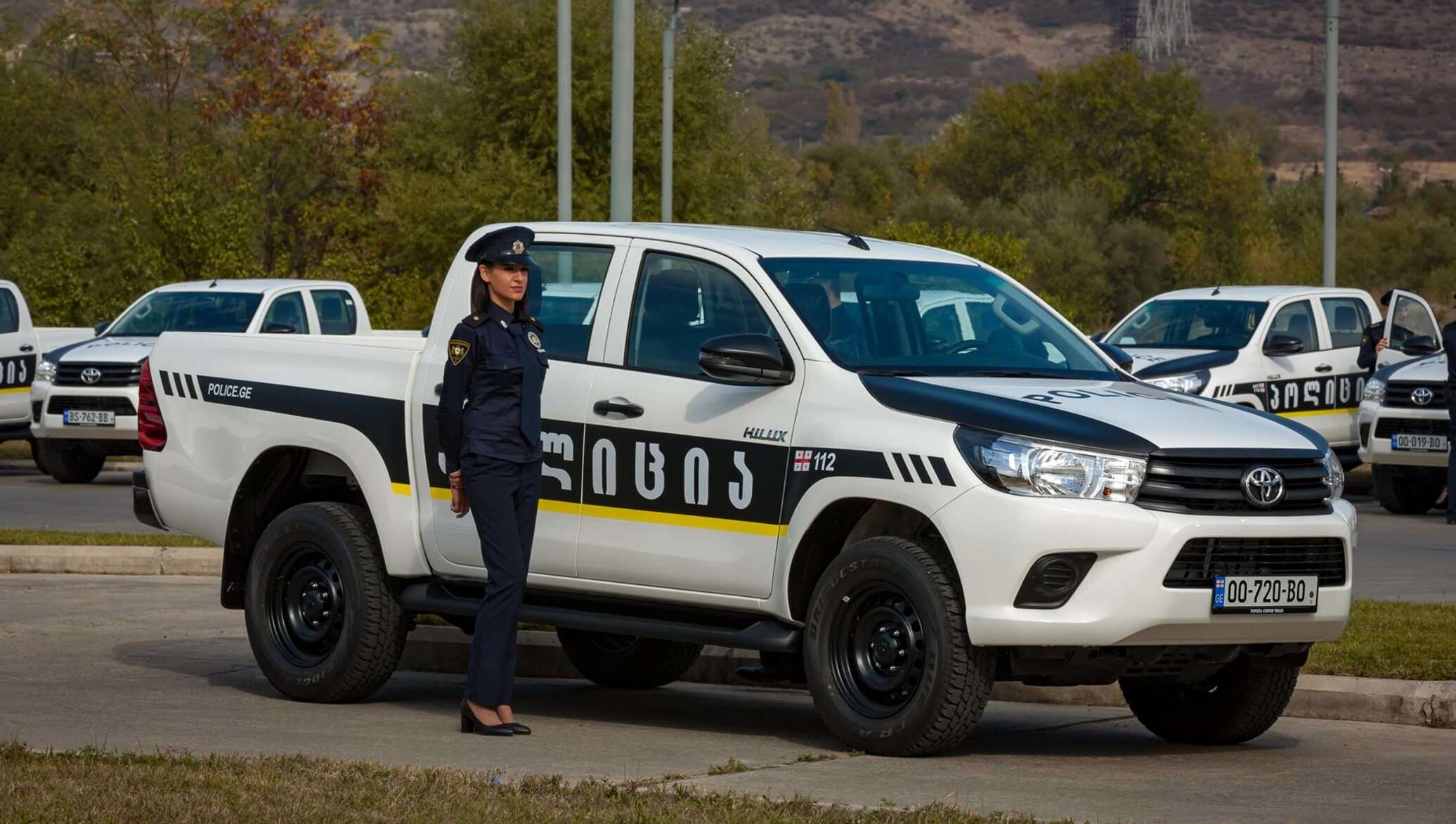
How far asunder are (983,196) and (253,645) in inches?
3652

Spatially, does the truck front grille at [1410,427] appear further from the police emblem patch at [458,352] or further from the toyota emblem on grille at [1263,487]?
the police emblem patch at [458,352]

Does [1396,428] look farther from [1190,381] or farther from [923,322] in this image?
[923,322]

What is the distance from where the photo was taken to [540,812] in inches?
269

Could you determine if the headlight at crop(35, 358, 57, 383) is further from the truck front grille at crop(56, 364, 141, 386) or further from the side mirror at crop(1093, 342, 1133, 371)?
the side mirror at crop(1093, 342, 1133, 371)

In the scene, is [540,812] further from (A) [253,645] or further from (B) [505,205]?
(B) [505,205]

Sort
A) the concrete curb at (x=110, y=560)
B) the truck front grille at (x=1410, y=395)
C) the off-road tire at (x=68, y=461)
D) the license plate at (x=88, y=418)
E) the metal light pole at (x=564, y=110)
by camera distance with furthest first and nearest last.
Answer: the metal light pole at (x=564, y=110) → the off-road tire at (x=68, y=461) → the license plate at (x=88, y=418) → the truck front grille at (x=1410, y=395) → the concrete curb at (x=110, y=560)

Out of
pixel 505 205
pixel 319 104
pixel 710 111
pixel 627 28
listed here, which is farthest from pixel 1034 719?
pixel 319 104

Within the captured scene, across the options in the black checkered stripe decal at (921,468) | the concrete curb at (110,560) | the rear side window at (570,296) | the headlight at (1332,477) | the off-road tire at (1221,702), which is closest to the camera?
the black checkered stripe decal at (921,468)

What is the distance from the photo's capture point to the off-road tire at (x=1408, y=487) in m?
21.9

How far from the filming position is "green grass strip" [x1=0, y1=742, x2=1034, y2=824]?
671 centimetres

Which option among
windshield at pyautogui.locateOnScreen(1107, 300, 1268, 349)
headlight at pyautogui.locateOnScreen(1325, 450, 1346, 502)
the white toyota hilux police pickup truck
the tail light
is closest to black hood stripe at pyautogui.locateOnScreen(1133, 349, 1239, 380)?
windshield at pyautogui.locateOnScreen(1107, 300, 1268, 349)

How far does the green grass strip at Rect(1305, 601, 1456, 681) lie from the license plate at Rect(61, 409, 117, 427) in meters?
14.2

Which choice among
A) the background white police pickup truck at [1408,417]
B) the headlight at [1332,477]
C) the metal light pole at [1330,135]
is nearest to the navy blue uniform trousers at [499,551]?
the headlight at [1332,477]

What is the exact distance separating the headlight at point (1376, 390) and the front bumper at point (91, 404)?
467 inches
